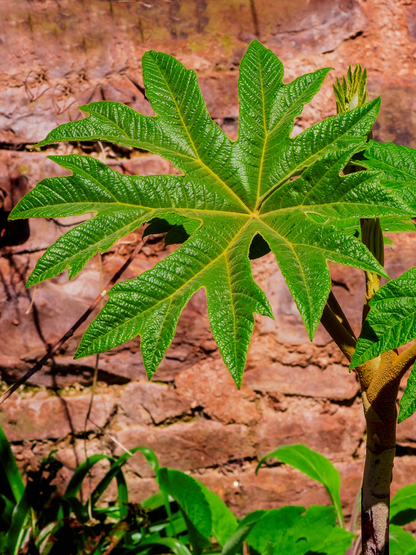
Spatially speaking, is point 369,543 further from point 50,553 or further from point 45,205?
point 50,553

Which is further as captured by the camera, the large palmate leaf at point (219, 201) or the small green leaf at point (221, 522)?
the small green leaf at point (221, 522)

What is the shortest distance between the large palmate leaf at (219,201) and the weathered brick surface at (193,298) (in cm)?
78

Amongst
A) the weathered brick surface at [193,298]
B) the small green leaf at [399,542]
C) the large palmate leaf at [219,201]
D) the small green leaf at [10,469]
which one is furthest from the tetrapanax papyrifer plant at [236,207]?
the small green leaf at [10,469]

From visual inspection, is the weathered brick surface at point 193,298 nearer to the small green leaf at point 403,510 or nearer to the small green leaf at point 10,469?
the small green leaf at point 10,469

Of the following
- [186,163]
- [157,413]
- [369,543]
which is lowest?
[157,413]

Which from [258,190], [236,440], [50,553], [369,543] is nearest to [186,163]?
[258,190]

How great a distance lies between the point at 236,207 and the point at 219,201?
0.09 feet

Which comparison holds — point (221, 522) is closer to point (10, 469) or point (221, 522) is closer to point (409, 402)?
point (10, 469)

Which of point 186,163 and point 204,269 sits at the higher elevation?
point 186,163

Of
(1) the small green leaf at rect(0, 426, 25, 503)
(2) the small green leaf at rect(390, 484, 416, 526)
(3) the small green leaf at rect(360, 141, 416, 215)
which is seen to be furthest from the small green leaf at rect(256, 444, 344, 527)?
(3) the small green leaf at rect(360, 141, 416, 215)

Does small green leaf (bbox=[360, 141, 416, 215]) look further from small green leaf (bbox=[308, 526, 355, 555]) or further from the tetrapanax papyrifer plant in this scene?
small green leaf (bbox=[308, 526, 355, 555])

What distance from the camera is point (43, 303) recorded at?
4.49 ft

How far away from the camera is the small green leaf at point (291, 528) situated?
40.4 inches

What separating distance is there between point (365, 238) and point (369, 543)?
1.45 feet
